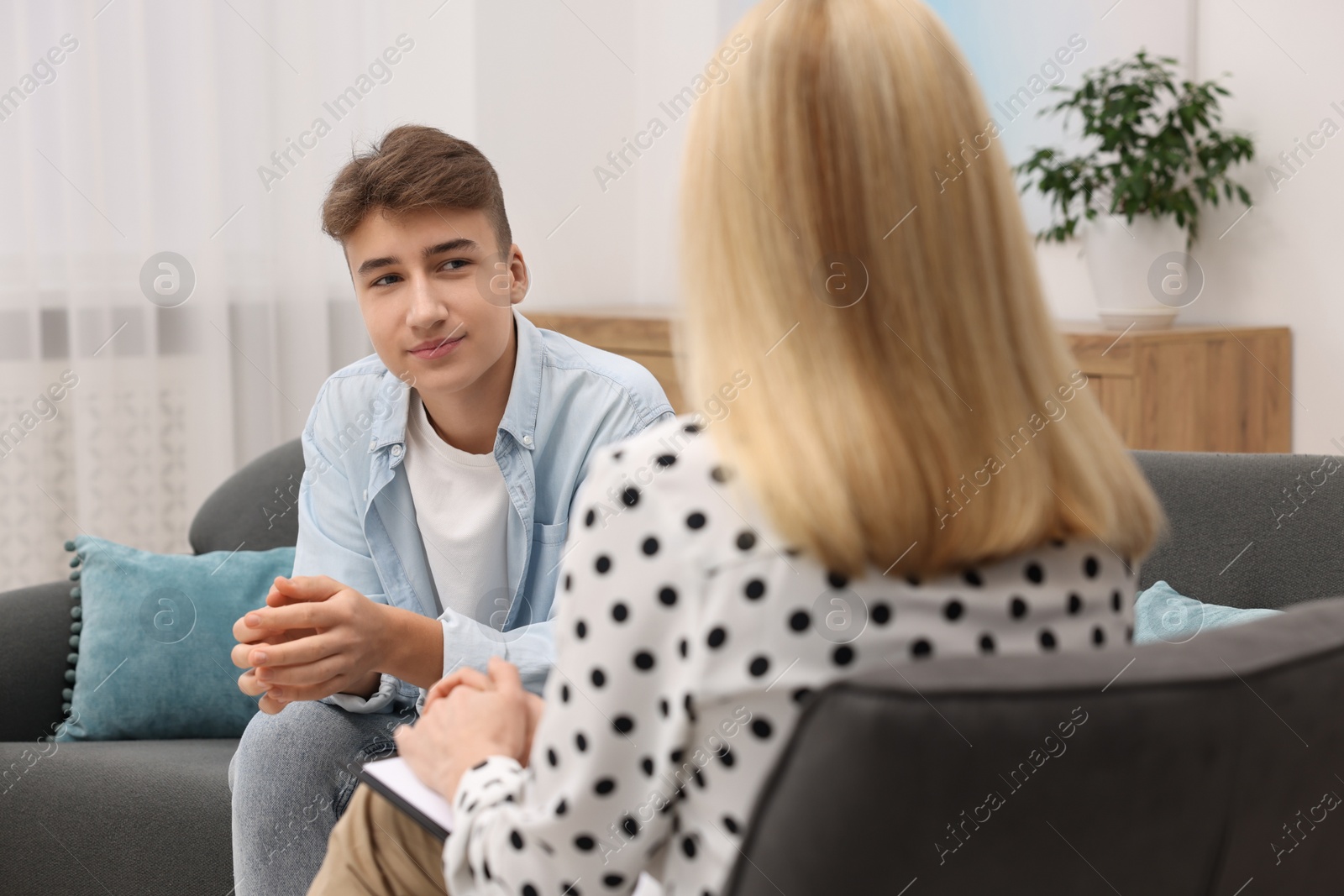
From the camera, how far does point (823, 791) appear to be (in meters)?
0.63

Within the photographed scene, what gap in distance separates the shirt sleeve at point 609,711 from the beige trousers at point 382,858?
185 millimetres

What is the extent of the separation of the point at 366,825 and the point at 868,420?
533 mm

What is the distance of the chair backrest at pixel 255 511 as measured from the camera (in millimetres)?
2174

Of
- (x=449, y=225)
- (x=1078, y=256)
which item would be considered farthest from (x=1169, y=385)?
(x=449, y=225)

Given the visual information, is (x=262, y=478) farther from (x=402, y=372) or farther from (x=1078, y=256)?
(x=1078, y=256)

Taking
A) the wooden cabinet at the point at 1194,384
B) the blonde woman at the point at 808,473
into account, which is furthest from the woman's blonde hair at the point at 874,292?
the wooden cabinet at the point at 1194,384

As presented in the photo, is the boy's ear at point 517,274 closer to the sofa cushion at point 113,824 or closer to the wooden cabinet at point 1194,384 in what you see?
the sofa cushion at point 113,824

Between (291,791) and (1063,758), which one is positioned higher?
(1063,758)

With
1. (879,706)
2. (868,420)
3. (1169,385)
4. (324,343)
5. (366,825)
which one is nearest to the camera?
(879,706)

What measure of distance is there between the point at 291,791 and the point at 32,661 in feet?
2.93

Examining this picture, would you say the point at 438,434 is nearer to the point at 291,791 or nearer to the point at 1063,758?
the point at 291,791

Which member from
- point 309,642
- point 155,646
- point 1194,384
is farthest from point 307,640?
point 1194,384

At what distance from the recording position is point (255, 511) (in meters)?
2.20

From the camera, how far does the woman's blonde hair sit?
706 mm
